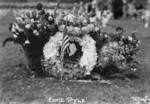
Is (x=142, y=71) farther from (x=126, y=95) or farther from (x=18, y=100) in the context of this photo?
(x=18, y=100)

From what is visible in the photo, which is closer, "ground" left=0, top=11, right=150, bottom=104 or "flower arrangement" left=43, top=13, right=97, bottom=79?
"ground" left=0, top=11, right=150, bottom=104

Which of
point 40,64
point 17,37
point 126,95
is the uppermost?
point 17,37

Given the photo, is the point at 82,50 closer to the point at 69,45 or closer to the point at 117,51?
the point at 69,45

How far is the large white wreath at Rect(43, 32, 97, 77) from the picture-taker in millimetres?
7652

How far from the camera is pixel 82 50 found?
303 inches

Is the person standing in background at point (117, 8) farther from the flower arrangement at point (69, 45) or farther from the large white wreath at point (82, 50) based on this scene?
the large white wreath at point (82, 50)

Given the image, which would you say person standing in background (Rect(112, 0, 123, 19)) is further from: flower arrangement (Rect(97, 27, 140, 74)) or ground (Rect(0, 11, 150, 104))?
flower arrangement (Rect(97, 27, 140, 74))

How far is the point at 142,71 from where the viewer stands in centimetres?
858

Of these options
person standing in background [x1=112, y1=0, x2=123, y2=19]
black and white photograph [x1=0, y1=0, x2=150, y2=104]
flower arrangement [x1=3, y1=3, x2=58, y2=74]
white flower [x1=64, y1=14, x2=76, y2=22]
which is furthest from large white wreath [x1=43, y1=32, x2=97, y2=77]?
person standing in background [x1=112, y1=0, x2=123, y2=19]

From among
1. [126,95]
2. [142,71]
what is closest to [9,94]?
[126,95]

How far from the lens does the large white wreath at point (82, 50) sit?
765 centimetres

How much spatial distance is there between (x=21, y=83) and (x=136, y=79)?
2.77 meters

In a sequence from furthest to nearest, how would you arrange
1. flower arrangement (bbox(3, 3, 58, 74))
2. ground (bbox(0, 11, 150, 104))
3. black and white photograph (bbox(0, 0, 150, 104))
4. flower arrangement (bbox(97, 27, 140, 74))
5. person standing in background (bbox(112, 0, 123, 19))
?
person standing in background (bbox(112, 0, 123, 19)) < flower arrangement (bbox(97, 27, 140, 74)) < flower arrangement (bbox(3, 3, 58, 74)) < black and white photograph (bbox(0, 0, 150, 104)) < ground (bbox(0, 11, 150, 104))

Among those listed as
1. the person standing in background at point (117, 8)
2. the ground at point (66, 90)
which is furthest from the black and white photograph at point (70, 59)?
the person standing in background at point (117, 8)
